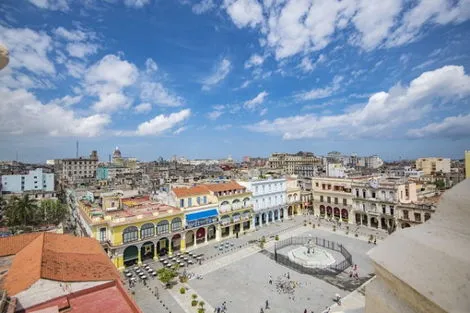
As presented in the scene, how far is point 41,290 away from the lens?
1493cm

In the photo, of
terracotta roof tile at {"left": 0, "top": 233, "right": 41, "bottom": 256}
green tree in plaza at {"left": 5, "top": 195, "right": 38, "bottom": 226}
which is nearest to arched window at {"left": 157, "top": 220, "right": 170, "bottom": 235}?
terracotta roof tile at {"left": 0, "top": 233, "right": 41, "bottom": 256}

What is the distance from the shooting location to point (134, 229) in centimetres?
3338

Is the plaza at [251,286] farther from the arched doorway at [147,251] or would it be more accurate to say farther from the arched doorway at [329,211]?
the arched doorway at [329,211]

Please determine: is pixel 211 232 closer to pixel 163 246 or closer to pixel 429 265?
pixel 163 246

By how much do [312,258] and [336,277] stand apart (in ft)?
14.3

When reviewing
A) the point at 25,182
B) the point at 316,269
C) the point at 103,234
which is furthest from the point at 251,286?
the point at 25,182

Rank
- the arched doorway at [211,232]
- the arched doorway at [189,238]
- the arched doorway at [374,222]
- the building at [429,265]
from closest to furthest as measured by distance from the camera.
Answer: 1. the building at [429,265]
2. the arched doorway at [189,238]
3. the arched doorway at [211,232]
4. the arched doorway at [374,222]

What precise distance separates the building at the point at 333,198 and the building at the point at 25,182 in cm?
7400

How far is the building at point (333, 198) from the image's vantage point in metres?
53.0

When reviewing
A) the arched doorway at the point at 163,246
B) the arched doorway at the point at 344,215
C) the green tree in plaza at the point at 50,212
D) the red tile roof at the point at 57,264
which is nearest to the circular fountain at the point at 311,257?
the arched doorway at the point at 163,246

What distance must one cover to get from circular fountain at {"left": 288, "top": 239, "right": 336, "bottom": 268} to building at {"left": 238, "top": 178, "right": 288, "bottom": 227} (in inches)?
604

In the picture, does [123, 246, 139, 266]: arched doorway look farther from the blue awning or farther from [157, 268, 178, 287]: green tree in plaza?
the blue awning

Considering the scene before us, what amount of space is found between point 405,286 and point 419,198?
5547 cm

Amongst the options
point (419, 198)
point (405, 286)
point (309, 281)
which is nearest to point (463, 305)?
point (405, 286)
